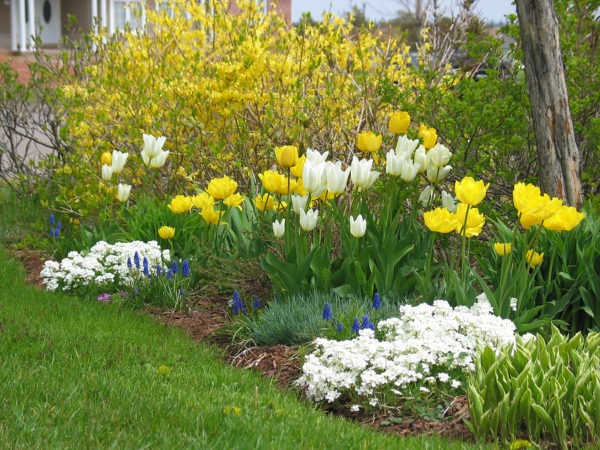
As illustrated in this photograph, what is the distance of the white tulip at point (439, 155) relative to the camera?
15.3 ft

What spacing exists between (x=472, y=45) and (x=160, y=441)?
3.94m

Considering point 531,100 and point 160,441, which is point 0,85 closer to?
point 531,100

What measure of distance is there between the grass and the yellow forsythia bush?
2317 millimetres

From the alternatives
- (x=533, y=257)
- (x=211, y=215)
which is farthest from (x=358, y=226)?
(x=211, y=215)

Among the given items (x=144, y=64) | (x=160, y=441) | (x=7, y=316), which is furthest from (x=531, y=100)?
(x=144, y=64)

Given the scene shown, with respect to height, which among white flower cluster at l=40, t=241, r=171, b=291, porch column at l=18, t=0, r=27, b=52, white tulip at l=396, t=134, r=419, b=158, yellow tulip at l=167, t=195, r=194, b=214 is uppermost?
porch column at l=18, t=0, r=27, b=52

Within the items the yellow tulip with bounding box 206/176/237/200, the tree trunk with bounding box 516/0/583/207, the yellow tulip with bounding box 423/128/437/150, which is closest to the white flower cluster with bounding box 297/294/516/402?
the yellow tulip with bounding box 423/128/437/150

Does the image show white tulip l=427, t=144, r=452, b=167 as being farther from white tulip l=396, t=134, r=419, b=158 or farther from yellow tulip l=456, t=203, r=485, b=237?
yellow tulip l=456, t=203, r=485, b=237

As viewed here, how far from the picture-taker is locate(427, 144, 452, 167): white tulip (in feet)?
15.3

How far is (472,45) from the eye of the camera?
5836 mm

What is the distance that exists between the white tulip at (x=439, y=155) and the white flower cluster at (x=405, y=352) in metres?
0.96

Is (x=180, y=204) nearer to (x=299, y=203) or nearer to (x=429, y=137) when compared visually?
(x=299, y=203)

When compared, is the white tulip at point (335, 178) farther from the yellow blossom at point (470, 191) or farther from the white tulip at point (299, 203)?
the yellow blossom at point (470, 191)

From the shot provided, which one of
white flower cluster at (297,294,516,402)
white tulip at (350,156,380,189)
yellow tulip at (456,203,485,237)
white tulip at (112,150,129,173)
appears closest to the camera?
white flower cluster at (297,294,516,402)
